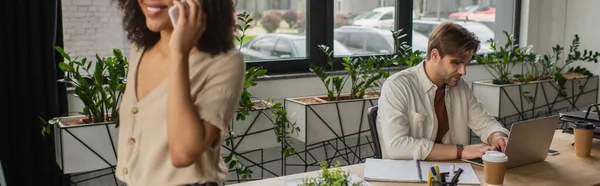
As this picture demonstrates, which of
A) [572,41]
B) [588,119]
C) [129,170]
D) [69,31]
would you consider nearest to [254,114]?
[69,31]

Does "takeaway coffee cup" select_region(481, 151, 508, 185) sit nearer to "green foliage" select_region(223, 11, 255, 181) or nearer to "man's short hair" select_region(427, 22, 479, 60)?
"man's short hair" select_region(427, 22, 479, 60)

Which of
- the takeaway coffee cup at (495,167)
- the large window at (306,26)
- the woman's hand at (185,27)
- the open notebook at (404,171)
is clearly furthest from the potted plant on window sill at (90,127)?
the woman's hand at (185,27)

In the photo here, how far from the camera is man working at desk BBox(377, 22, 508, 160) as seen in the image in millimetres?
2275

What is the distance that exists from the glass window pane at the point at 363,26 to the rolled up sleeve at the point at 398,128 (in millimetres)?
1494

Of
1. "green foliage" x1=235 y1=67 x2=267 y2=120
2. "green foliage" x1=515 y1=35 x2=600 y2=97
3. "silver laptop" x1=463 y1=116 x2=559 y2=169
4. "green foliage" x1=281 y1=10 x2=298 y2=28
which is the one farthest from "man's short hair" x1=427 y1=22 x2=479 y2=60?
"green foliage" x1=515 y1=35 x2=600 y2=97

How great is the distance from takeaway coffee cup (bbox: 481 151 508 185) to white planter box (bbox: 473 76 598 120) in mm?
2107

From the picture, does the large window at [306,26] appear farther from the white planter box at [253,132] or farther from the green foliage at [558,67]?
the green foliage at [558,67]

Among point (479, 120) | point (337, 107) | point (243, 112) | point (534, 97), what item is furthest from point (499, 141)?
point (534, 97)

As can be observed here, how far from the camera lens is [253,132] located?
3.13m

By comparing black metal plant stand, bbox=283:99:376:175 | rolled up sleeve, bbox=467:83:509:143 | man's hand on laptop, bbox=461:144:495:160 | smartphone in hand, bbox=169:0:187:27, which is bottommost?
black metal plant stand, bbox=283:99:376:175

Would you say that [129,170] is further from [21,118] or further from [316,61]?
[316,61]

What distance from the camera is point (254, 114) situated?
122 inches

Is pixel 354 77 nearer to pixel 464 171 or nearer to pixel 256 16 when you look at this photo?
pixel 256 16

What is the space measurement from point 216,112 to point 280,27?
270 cm
